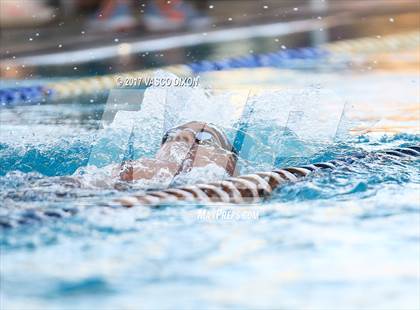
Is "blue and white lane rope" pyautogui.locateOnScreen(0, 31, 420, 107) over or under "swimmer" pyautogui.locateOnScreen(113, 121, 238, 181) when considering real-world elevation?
over

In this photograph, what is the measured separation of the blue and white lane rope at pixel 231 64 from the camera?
221 inches

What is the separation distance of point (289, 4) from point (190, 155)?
19.1 feet

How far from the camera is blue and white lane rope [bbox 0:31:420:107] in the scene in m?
5.62

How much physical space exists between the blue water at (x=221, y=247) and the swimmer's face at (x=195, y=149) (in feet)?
0.75

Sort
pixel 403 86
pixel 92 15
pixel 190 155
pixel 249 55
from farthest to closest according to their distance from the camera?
pixel 92 15
pixel 249 55
pixel 403 86
pixel 190 155

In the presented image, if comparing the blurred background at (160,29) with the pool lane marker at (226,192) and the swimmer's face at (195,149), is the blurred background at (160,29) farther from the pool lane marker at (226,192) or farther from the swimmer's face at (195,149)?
the pool lane marker at (226,192)

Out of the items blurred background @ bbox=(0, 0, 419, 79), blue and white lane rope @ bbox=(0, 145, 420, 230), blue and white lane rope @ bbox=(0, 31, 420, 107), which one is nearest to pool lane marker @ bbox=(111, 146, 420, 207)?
blue and white lane rope @ bbox=(0, 145, 420, 230)

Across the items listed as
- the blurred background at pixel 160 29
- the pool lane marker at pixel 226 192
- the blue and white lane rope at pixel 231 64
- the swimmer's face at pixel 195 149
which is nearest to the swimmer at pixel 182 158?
the swimmer's face at pixel 195 149

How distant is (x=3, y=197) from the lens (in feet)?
8.75

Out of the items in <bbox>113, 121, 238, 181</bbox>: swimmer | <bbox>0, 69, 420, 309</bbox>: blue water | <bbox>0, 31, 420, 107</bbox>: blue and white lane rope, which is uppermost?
<bbox>0, 31, 420, 107</bbox>: blue and white lane rope

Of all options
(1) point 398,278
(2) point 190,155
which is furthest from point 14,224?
(1) point 398,278

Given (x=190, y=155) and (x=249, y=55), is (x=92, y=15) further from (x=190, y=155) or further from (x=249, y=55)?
(x=190, y=155)

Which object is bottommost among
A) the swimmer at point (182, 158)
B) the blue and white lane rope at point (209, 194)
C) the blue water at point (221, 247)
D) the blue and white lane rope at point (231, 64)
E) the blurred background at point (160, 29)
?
the blue water at point (221, 247)

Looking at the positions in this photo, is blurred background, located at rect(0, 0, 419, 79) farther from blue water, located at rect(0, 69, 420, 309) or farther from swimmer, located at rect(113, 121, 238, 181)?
blue water, located at rect(0, 69, 420, 309)
